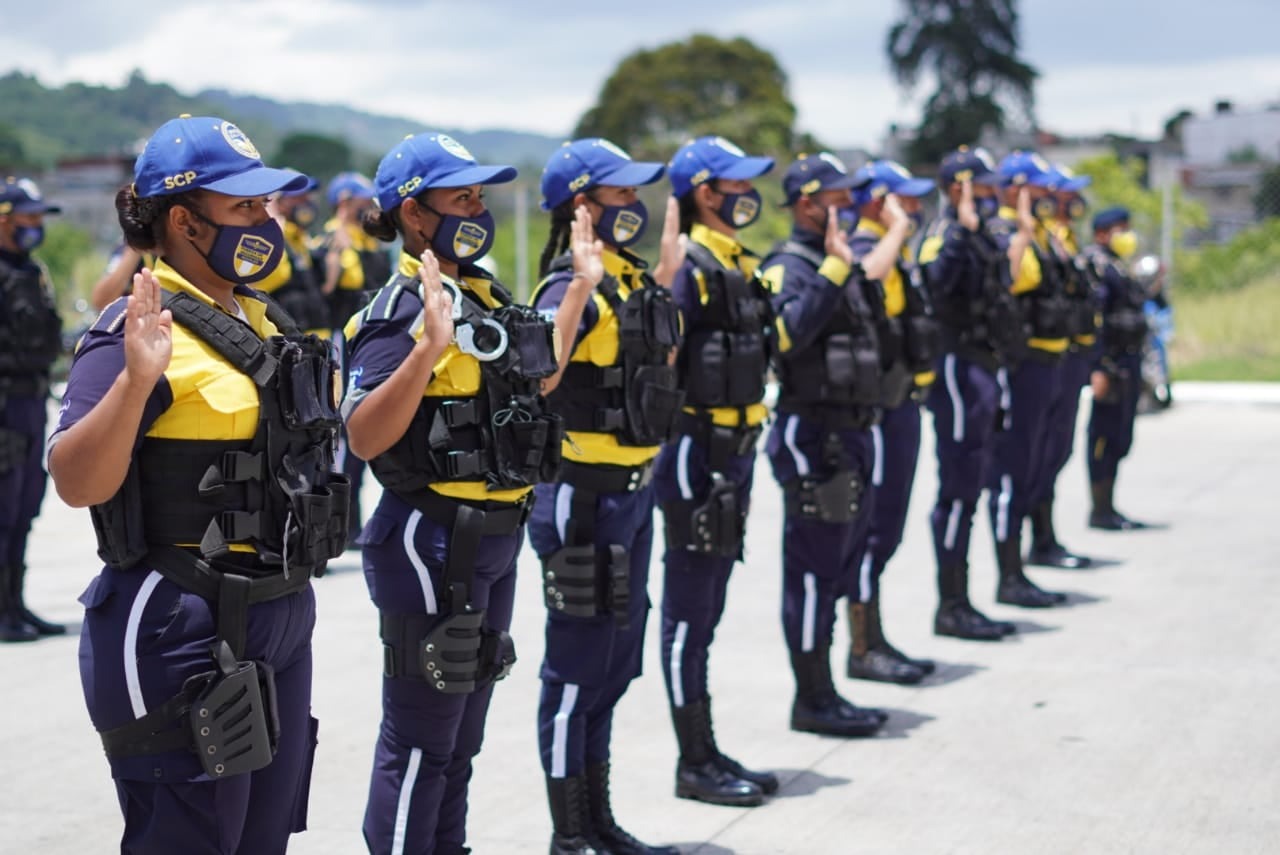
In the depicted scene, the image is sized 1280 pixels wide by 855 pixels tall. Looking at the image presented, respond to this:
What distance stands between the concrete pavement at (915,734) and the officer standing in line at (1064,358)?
0.18 metres

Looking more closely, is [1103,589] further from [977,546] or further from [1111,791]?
[1111,791]

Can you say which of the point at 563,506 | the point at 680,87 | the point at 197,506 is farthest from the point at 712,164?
the point at 680,87

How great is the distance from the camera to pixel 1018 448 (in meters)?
8.80

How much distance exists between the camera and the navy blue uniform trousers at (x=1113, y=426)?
10.9 m

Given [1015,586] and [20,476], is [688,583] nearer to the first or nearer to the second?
[1015,586]

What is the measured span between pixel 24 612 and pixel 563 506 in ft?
13.3

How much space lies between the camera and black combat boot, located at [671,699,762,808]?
5578 mm

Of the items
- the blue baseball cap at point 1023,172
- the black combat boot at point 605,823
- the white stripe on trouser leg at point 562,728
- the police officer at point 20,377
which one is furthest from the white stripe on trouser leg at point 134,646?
the blue baseball cap at point 1023,172

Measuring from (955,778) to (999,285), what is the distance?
300 cm

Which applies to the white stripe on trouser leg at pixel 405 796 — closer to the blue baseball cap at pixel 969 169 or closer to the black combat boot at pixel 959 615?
the black combat boot at pixel 959 615

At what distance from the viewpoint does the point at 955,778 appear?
5895mm

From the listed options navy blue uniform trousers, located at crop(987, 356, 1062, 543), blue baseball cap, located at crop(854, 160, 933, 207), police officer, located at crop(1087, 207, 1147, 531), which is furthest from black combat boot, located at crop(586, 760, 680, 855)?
police officer, located at crop(1087, 207, 1147, 531)

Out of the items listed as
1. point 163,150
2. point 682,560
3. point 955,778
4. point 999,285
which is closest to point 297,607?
point 163,150

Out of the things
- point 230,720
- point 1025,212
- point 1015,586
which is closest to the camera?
point 230,720
